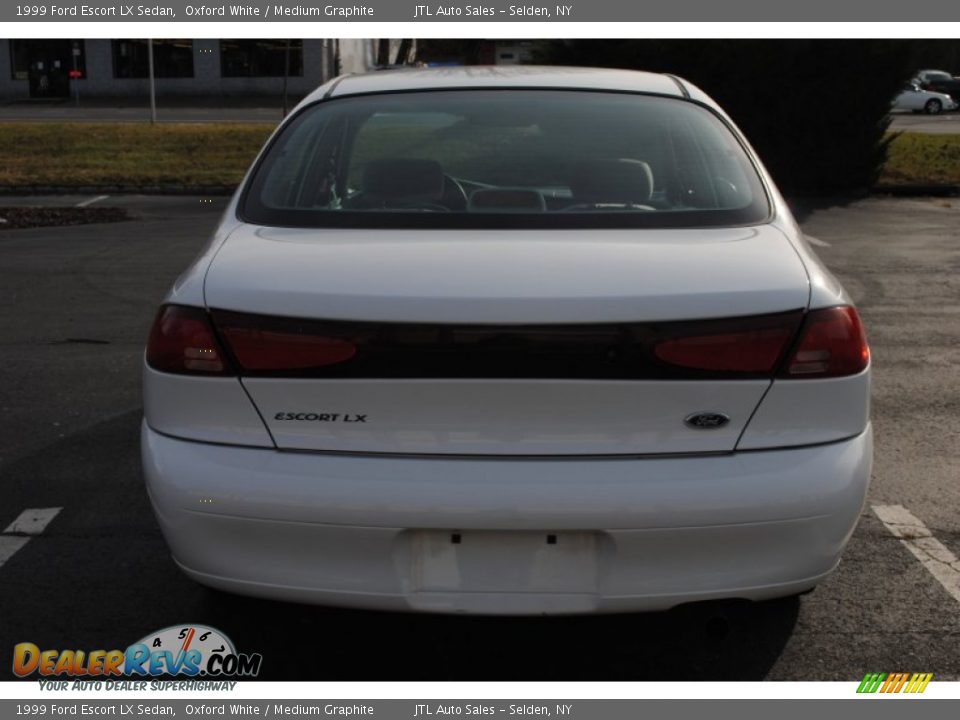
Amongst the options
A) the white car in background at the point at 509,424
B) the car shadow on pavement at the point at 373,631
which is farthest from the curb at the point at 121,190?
the white car in background at the point at 509,424

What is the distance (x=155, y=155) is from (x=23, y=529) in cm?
1608

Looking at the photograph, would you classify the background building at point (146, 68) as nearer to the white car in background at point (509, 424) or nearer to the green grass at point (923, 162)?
the green grass at point (923, 162)

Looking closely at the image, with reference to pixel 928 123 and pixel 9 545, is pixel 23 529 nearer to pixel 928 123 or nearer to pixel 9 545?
pixel 9 545

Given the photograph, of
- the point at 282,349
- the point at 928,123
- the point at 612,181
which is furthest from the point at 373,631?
the point at 928,123

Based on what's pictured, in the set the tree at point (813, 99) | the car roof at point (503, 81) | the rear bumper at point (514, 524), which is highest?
the car roof at point (503, 81)

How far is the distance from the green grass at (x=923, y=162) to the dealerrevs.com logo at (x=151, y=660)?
15.2 m

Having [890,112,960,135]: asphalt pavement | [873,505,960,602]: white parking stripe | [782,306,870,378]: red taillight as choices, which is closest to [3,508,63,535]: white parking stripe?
[782,306,870,378]: red taillight

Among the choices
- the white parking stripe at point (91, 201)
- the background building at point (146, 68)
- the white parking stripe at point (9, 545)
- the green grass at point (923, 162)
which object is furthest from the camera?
the background building at point (146, 68)

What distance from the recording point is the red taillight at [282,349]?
2.73 meters

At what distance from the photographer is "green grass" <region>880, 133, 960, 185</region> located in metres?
16.8

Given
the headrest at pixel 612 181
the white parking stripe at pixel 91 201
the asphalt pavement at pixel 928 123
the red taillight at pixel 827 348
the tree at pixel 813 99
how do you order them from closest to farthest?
the red taillight at pixel 827 348
the headrest at pixel 612 181
the white parking stripe at pixel 91 201
the tree at pixel 813 99
the asphalt pavement at pixel 928 123

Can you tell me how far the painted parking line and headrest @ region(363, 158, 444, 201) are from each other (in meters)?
1.76

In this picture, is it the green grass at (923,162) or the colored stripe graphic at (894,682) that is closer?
the colored stripe graphic at (894,682)

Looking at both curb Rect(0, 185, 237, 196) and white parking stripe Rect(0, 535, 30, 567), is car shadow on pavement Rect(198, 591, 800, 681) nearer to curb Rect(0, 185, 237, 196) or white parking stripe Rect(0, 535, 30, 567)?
white parking stripe Rect(0, 535, 30, 567)
